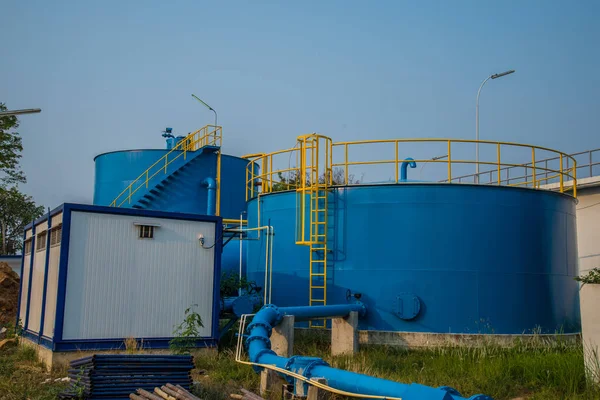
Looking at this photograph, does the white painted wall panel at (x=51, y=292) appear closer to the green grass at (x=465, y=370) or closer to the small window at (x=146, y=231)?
the small window at (x=146, y=231)

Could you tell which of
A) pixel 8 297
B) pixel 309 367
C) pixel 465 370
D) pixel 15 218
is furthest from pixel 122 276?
pixel 15 218

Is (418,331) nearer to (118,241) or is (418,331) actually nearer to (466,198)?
(466,198)

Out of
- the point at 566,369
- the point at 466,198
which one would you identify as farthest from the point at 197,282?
the point at 566,369

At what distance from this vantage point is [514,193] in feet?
61.9

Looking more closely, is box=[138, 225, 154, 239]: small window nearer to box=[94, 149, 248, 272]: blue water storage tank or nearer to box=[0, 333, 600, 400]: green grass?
box=[0, 333, 600, 400]: green grass

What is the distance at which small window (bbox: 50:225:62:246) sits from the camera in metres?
16.4

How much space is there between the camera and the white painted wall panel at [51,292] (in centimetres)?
1573

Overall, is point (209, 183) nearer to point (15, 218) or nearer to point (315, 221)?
point (315, 221)

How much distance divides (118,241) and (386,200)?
24.5 feet

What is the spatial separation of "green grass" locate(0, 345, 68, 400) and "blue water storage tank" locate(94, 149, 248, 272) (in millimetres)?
12774

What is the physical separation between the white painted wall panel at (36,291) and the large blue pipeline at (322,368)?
6.75 m

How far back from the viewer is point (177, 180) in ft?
99.0

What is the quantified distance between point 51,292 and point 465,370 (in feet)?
33.3

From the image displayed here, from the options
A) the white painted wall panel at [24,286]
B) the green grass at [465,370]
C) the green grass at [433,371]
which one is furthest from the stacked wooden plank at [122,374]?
the white painted wall panel at [24,286]
